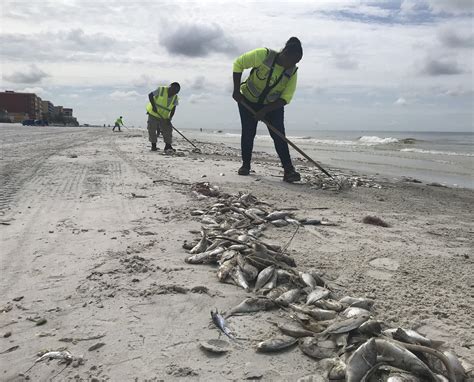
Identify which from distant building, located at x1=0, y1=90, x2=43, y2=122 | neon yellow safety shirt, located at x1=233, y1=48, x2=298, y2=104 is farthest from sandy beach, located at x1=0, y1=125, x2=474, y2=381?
distant building, located at x1=0, y1=90, x2=43, y2=122

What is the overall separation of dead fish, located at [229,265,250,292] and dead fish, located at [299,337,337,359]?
0.77m

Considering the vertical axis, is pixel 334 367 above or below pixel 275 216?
below

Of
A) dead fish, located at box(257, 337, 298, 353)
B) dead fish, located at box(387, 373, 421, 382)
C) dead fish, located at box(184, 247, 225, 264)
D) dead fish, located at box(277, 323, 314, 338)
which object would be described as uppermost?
dead fish, located at box(184, 247, 225, 264)

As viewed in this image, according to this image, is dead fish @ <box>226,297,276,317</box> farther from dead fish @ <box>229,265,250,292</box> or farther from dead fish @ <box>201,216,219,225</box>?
dead fish @ <box>201,216,219,225</box>

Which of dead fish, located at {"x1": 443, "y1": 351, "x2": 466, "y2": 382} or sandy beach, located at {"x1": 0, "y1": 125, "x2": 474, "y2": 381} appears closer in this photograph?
dead fish, located at {"x1": 443, "y1": 351, "x2": 466, "y2": 382}

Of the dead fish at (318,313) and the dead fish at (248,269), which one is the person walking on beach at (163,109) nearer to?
the dead fish at (248,269)

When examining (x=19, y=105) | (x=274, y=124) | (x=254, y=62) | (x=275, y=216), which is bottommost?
(x=275, y=216)

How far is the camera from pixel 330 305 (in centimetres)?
261

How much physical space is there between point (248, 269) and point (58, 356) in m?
1.48

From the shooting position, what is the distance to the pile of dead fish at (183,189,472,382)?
74.5 inches

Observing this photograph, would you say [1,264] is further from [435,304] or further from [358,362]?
[435,304]

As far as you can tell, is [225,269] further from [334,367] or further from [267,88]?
[267,88]

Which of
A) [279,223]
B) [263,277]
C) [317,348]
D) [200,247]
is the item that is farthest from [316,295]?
[279,223]

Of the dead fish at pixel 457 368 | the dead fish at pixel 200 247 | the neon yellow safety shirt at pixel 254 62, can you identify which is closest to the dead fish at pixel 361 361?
the dead fish at pixel 457 368
